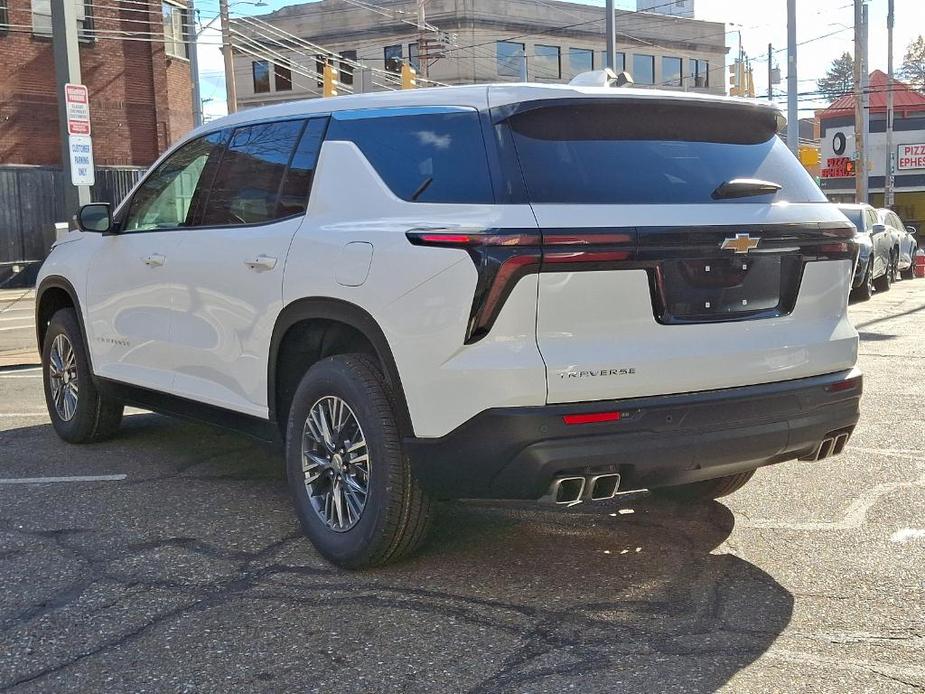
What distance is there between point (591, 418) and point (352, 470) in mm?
1076

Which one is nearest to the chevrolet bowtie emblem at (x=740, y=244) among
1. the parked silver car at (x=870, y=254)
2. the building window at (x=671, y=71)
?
the parked silver car at (x=870, y=254)

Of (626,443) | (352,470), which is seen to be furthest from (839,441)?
(352,470)

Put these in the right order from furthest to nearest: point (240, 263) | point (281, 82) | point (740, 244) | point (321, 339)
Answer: point (281, 82) → point (240, 263) → point (321, 339) → point (740, 244)

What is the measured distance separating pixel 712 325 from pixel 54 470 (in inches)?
156

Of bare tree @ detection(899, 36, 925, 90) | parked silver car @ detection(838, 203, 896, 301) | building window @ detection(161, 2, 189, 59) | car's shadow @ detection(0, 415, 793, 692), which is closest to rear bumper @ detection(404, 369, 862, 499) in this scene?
car's shadow @ detection(0, 415, 793, 692)

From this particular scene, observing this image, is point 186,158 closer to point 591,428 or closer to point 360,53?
point 591,428

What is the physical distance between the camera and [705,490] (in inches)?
213

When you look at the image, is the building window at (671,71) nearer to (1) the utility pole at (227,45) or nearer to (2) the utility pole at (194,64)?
(1) the utility pole at (227,45)

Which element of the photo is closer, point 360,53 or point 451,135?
point 451,135

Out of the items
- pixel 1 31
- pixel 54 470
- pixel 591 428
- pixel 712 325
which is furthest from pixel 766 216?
pixel 1 31

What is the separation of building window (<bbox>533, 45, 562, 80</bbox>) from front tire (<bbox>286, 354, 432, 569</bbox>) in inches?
2159

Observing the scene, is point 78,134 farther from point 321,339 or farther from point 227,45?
point 227,45

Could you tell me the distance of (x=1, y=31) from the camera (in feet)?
92.2

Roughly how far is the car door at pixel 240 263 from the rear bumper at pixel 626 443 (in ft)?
3.96
